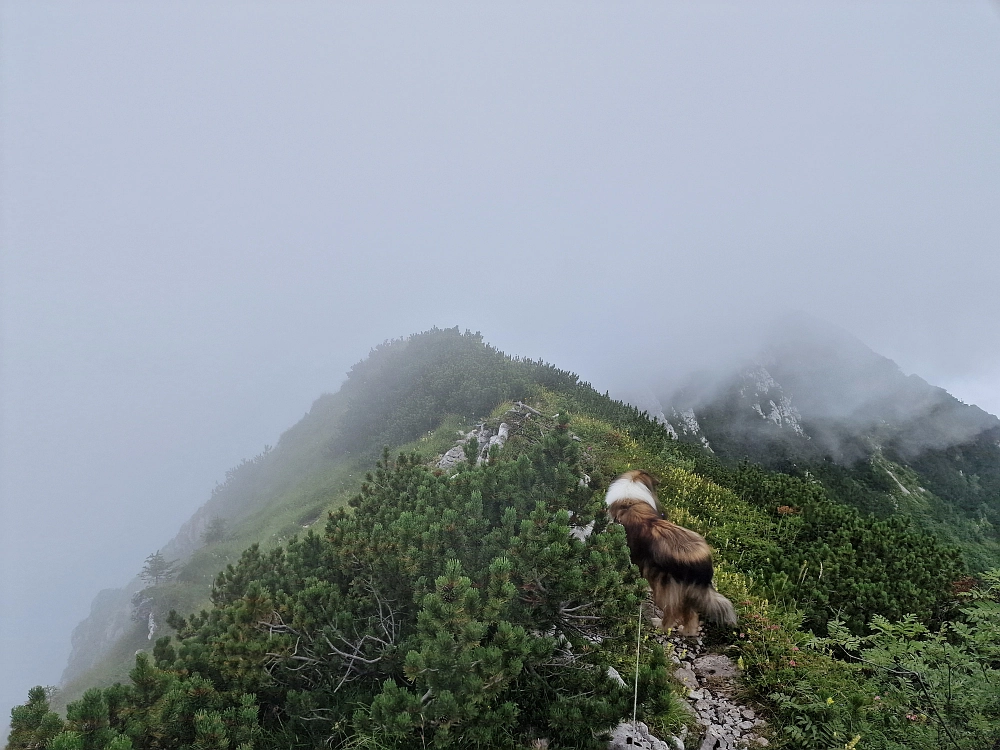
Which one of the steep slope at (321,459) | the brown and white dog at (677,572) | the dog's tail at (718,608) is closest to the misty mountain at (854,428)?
the steep slope at (321,459)

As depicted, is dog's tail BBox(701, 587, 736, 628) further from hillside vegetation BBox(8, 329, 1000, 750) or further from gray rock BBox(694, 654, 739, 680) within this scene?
gray rock BBox(694, 654, 739, 680)

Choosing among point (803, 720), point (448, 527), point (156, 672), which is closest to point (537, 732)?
point (448, 527)

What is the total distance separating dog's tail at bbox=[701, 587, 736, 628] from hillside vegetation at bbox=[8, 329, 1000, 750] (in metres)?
0.16

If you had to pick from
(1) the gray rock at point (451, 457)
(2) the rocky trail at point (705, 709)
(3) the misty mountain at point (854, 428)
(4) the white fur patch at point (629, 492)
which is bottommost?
(3) the misty mountain at point (854, 428)

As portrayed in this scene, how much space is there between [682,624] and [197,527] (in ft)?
118

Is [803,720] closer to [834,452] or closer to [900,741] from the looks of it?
[900,741]

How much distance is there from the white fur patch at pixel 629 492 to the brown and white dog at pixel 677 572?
2.75ft

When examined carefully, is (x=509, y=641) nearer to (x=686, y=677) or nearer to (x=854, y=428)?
(x=686, y=677)

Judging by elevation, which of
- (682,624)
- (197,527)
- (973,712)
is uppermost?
(973,712)

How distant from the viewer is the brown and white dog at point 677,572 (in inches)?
204

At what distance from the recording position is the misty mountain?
41.5 metres

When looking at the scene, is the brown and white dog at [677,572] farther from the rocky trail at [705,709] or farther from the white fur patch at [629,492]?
the white fur patch at [629,492]

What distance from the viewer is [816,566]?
667 centimetres

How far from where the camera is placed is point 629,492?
654 cm
